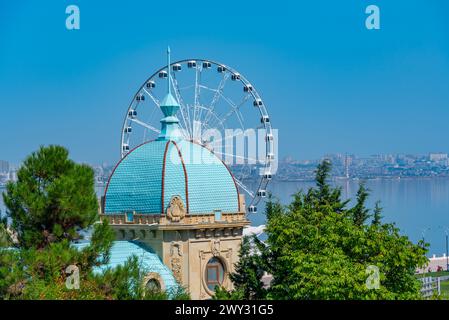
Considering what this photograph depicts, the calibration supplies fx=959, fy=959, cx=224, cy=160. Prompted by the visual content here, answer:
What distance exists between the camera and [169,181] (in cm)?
4016

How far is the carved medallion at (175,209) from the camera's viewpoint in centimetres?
3925

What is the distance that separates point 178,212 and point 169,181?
1551 mm

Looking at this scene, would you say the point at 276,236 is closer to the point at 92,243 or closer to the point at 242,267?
the point at 242,267

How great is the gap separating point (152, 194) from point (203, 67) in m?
17.8

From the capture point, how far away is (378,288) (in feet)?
99.8

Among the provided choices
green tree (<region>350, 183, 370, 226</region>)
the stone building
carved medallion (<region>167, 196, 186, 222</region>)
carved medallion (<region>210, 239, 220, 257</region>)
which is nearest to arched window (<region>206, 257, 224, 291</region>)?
the stone building

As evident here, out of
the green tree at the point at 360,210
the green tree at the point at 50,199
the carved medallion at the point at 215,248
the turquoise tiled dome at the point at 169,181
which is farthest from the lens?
the green tree at the point at 360,210

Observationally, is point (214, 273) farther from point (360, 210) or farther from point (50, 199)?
point (50, 199)

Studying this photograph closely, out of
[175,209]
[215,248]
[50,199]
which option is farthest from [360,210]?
[50,199]

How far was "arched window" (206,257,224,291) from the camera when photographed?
4050 cm

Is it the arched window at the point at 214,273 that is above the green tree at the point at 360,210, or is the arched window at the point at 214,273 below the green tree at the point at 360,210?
below

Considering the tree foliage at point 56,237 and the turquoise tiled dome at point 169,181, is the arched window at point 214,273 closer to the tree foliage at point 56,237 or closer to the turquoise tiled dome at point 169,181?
the turquoise tiled dome at point 169,181

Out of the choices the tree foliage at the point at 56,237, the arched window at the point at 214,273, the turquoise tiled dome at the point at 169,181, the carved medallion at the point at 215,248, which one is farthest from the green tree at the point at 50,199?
the arched window at the point at 214,273
